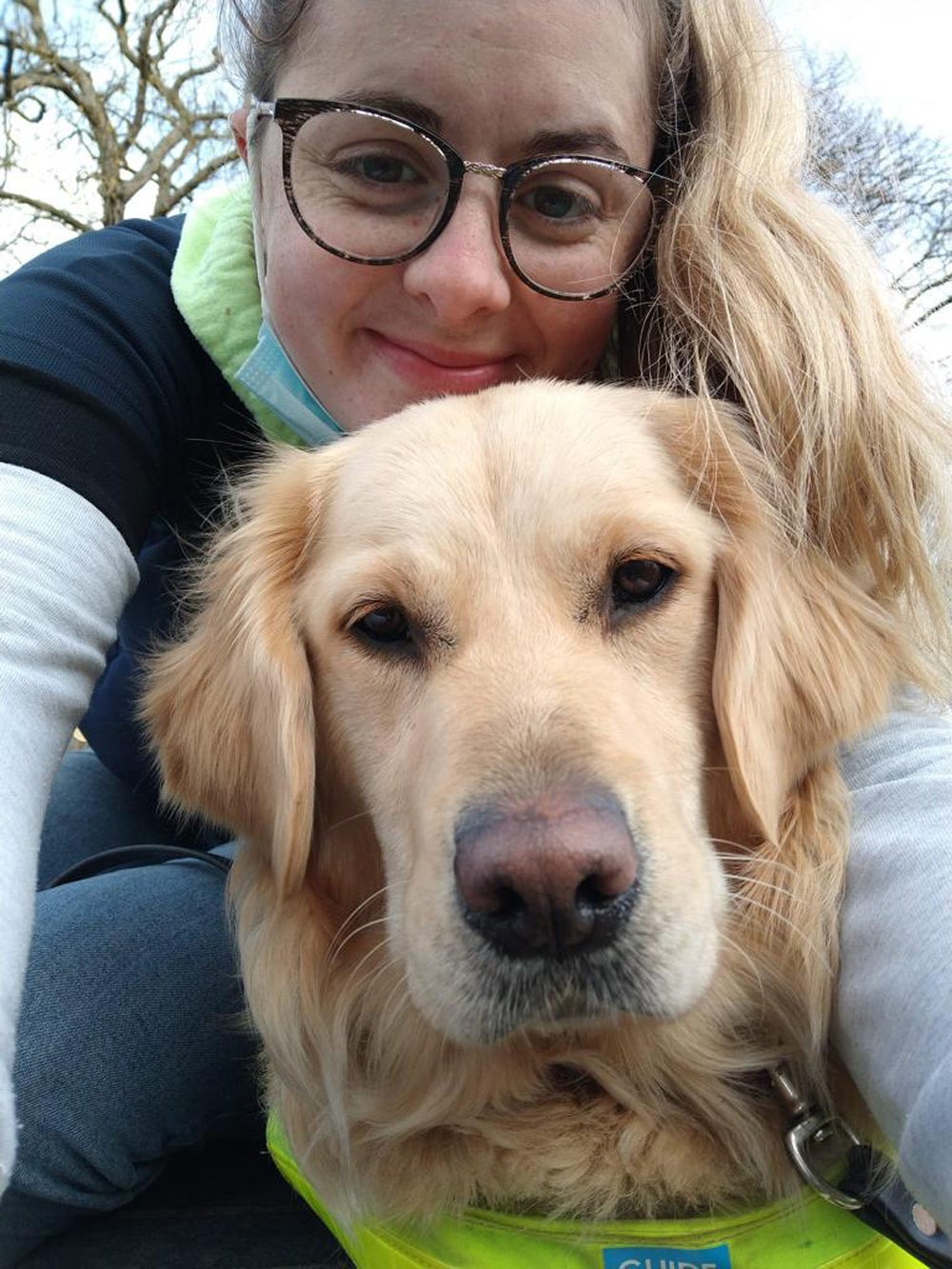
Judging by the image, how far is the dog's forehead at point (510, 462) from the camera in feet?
5.61

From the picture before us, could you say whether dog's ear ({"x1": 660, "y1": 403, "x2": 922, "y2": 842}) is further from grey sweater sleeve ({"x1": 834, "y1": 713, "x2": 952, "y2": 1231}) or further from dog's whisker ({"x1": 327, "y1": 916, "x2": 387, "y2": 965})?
dog's whisker ({"x1": 327, "y1": 916, "x2": 387, "y2": 965})

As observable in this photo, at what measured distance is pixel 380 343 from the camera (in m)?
2.29

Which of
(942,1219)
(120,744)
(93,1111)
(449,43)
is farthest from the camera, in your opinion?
(120,744)

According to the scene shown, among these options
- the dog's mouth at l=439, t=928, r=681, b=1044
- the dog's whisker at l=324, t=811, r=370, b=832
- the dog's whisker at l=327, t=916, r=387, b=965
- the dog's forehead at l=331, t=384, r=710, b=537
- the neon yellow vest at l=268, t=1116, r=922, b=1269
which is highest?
the dog's forehead at l=331, t=384, r=710, b=537

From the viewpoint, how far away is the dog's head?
1.35 metres

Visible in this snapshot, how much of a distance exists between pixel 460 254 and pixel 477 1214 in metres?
1.74

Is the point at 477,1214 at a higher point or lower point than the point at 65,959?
→ higher

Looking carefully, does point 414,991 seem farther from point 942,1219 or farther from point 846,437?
point 846,437

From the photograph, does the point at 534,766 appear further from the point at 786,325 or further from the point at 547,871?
the point at 786,325

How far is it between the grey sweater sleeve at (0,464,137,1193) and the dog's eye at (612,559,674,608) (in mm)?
952

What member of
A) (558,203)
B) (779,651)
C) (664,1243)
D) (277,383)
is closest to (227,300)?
(277,383)

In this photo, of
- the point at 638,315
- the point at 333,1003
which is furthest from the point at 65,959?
the point at 638,315

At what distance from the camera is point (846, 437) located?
1.85m

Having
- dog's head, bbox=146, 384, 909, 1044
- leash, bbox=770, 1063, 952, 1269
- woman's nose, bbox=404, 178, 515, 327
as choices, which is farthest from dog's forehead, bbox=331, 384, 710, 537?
leash, bbox=770, 1063, 952, 1269
